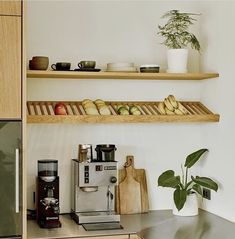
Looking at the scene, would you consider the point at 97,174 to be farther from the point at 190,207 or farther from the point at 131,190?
the point at 190,207

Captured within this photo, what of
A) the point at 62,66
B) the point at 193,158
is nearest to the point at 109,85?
the point at 62,66

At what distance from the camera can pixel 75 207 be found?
324 centimetres

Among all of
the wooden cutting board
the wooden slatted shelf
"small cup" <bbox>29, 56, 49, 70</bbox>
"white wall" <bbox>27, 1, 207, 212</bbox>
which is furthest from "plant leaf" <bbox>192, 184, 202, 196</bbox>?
"small cup" <bbox>29, 56, 49, 70</bbox>

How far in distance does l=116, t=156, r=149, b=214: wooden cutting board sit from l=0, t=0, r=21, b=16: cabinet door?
129cm

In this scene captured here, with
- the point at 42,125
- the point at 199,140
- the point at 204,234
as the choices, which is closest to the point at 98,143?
the point at 42,125

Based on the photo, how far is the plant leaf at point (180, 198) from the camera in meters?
3.26

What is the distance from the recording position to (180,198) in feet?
10.8

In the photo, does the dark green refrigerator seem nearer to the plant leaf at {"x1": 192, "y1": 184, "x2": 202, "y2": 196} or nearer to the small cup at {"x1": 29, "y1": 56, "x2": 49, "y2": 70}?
the small cup at {"x1": 29, "y1": 56, "x2": 49, "y2": 70}

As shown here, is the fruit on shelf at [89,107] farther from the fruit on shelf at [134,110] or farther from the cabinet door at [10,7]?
the cabinet door at [10,7]

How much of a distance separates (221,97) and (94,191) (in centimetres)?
104

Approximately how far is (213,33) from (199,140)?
0.77 m

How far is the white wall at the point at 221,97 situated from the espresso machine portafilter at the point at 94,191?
70cm

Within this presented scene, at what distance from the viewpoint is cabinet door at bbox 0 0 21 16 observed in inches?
108

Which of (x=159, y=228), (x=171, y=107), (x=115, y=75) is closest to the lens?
(x=159, y=228)
